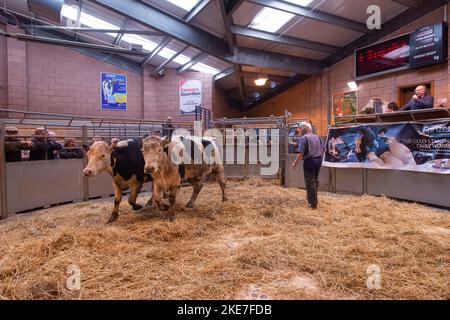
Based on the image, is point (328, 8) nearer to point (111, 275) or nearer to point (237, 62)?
point (237, 62)

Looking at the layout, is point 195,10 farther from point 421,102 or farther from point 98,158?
point 421,102

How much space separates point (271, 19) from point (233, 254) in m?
7.13

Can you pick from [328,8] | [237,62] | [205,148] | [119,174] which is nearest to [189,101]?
[237,62]

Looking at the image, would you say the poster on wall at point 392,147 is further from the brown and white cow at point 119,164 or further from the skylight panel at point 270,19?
the brown and white cow at point 119,164

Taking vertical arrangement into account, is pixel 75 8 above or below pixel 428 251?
above

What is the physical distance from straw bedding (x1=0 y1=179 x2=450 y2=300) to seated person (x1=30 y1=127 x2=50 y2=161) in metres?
1.22

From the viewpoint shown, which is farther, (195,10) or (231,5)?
(195,10)

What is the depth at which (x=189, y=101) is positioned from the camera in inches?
492

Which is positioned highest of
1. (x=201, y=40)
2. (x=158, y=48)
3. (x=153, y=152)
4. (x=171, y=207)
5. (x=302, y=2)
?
(x=302, y=2)

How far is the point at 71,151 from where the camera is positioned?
6.04 metres

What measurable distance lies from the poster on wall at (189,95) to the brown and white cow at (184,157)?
7.46 meters

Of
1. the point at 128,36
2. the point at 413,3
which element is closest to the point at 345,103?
the point at 413,3

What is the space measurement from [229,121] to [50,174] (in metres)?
4.51

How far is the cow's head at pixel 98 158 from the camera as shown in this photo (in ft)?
12.4
